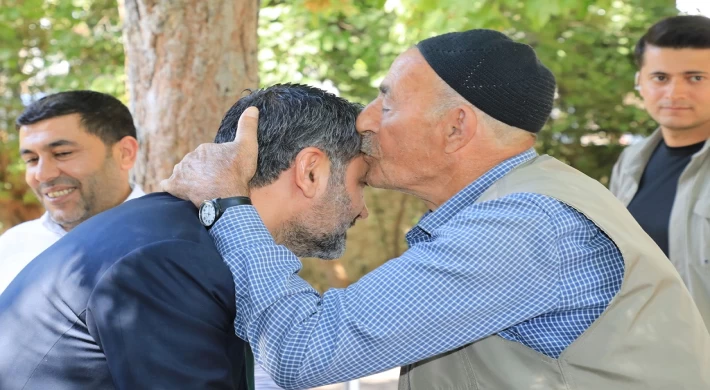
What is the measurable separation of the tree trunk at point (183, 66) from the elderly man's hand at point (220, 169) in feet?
6.21

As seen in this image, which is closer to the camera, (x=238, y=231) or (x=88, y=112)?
(x=238, y=231)

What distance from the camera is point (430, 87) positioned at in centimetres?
221

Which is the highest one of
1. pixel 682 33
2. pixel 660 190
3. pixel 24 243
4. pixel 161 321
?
pixel 161 321

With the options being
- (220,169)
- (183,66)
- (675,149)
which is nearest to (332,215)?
(220,169)

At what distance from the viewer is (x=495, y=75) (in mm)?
2158

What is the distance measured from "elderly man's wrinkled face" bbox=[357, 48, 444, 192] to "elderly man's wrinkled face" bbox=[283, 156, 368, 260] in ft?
0.25

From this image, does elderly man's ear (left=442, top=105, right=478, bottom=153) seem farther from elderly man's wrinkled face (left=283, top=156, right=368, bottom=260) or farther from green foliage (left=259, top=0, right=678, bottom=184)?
green foliage (left=259, top=0, right=678, bottom=184)

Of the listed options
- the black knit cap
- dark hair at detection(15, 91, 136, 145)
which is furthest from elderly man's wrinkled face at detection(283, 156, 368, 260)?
dark hair at detection(15, 91, 136, 145)

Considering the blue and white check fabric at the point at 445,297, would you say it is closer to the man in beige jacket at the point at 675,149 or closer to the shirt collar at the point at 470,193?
the shirt collar at the point at 470,193

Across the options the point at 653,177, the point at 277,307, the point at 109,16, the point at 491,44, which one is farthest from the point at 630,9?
the point at 277,307

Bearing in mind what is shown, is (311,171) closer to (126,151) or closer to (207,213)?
(207,213)

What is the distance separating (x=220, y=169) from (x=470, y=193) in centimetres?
67

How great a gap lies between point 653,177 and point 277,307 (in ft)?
9.19

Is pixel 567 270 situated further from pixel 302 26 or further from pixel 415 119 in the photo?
pixel 302 26
